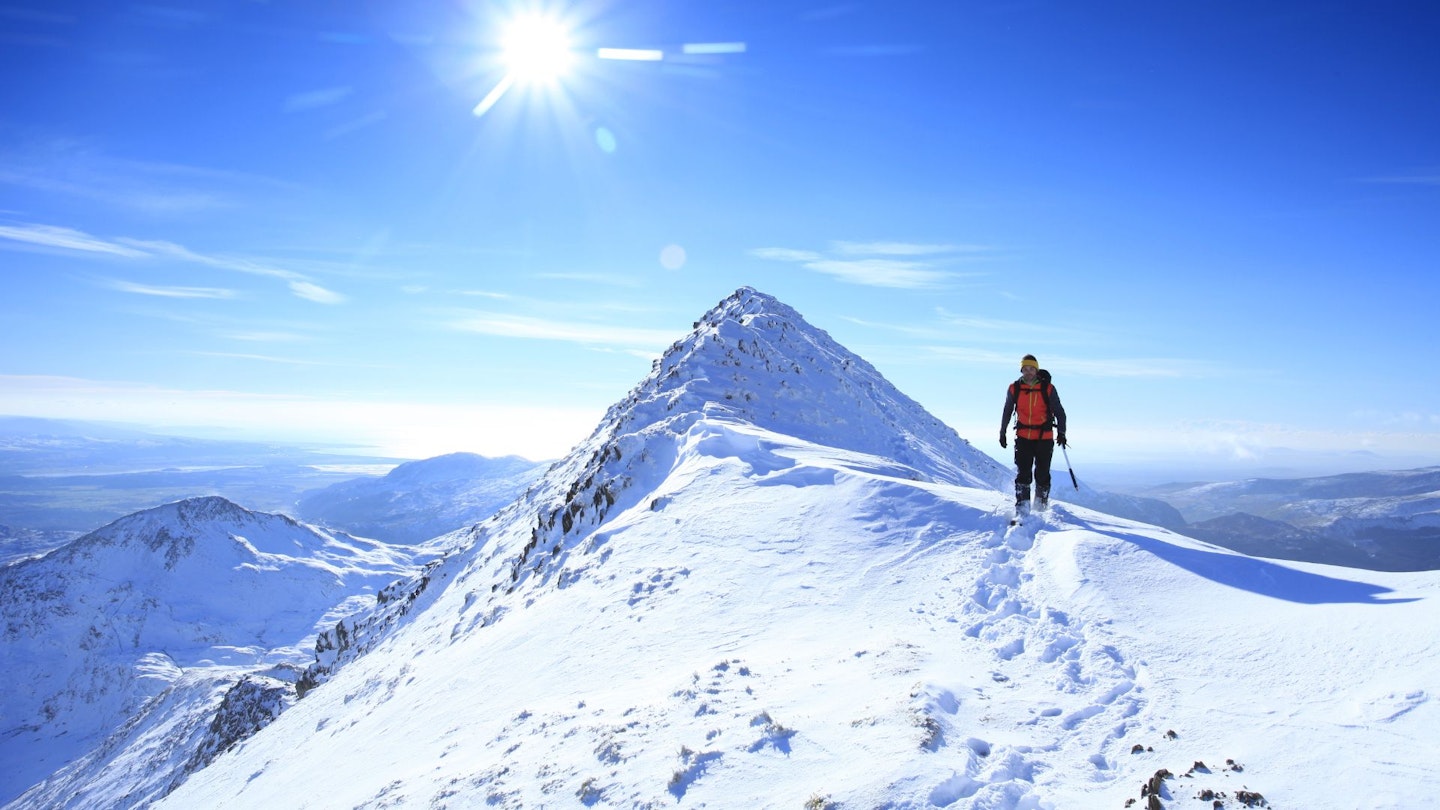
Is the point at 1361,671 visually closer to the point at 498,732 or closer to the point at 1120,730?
the point at 1120,730

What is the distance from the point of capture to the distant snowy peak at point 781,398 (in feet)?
107

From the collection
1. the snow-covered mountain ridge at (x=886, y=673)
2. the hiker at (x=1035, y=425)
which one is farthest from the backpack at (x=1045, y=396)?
the snow-covered mountain ridge at (x=886, y=673)

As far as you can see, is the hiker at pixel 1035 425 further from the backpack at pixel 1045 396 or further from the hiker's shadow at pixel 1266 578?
the hiker's shadow at pixel 1266 578

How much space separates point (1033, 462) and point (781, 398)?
21528 millimetres

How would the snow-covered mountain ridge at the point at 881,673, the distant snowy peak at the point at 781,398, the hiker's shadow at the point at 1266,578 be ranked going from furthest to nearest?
the distant snowy peak at the point at 781,398 < the hiker's shadow at the point at 1266,578 < the snow-covered mountain ridge at the point at 881,673

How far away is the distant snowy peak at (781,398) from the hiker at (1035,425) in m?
15.9

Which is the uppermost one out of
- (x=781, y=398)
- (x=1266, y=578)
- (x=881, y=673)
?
(x=781, y=398)

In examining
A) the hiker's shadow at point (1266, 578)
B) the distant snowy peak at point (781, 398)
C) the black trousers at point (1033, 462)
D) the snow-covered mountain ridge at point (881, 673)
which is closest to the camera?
the snow-covered mountain ridge at point (881, 673)

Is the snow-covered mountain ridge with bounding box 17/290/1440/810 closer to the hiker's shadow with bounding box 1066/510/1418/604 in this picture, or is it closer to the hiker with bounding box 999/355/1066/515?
the hiker's shadow with bounding box 1066/510/1418/604

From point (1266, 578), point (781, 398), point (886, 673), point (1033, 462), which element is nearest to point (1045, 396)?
point (1033, 462)

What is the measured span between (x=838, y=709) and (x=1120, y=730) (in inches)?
118

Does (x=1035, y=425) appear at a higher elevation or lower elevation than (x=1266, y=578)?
higher

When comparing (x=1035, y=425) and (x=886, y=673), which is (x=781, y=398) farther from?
(x=886, y=673)

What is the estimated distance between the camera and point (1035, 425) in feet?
47.3
